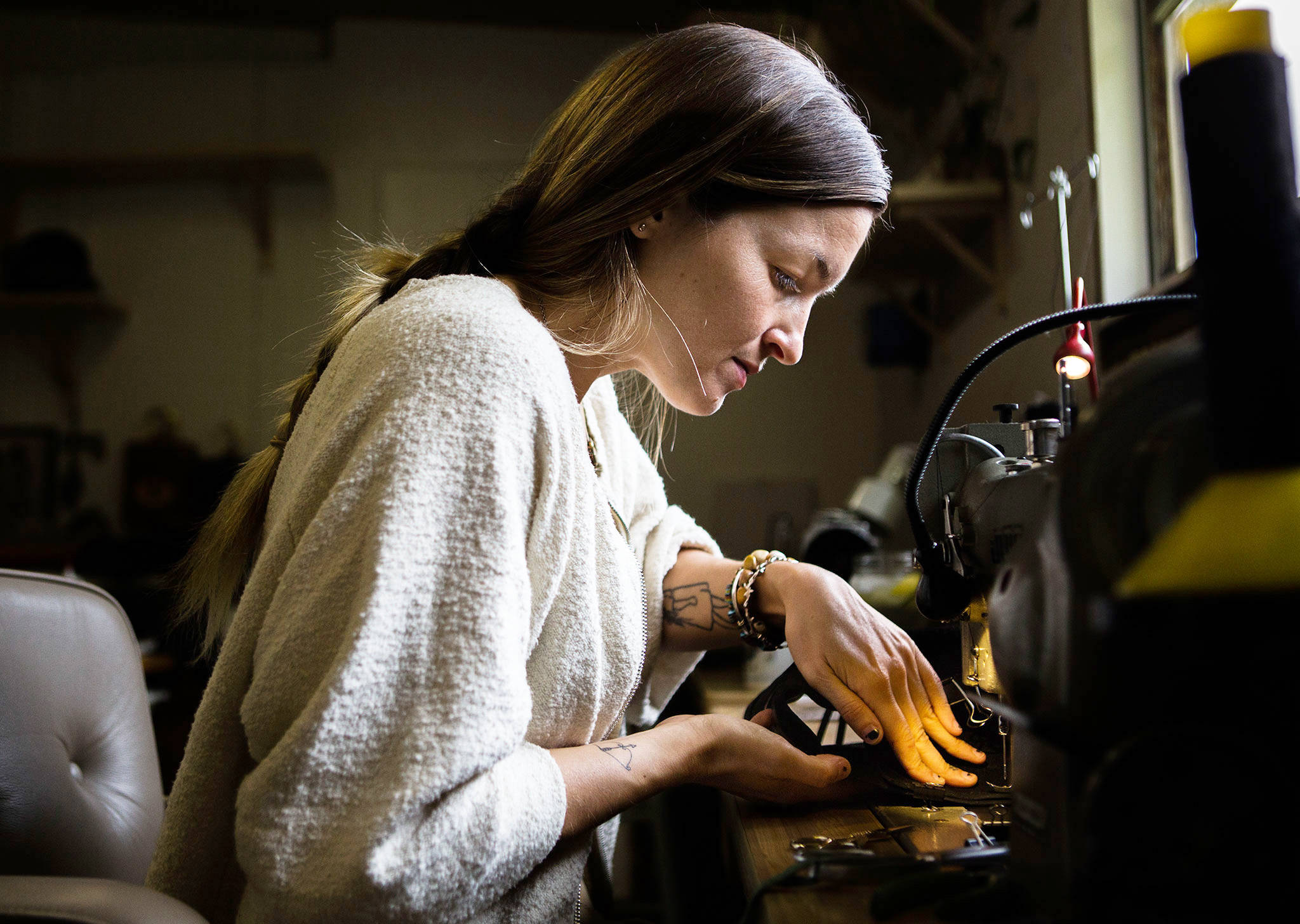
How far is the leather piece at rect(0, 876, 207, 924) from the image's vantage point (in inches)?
22.6

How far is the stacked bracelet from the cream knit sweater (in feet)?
0.88

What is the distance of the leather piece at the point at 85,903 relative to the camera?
1.89 ft

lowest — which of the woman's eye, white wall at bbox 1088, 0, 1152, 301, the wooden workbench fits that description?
the wooden workbench

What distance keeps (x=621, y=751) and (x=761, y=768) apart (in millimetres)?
113

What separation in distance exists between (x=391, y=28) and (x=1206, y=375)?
4.11 metres

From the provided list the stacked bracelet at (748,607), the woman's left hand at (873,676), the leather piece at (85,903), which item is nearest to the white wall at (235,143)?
the stacked bracelet at (748,607)

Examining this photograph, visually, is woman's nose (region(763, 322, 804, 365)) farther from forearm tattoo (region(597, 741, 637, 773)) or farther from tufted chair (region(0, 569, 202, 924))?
tufted chair (region(0, 569, 202, 924))

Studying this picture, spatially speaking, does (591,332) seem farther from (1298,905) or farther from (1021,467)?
(1298,905)

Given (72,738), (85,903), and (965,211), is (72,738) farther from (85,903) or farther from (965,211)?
(965,211)

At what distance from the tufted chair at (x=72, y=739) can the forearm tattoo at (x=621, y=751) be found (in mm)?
399

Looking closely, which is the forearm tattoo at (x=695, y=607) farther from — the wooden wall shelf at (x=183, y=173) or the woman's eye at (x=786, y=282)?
the wooden wall shelf at (x=183, y=173)

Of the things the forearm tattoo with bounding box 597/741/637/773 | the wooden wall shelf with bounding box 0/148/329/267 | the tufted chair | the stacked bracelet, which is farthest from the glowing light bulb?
the wooden wall shelf with bounding box 0/148/329/267

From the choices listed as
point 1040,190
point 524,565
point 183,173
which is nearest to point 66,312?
point 183,173

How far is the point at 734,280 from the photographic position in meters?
0.91
